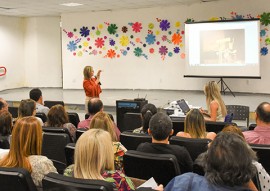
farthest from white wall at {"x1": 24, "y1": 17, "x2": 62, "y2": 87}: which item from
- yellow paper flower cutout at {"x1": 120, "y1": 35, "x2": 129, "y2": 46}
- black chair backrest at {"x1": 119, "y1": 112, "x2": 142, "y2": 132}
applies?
black chair backrest at {"x1": 119, "y1": 112, "x2": 142, "y2": 132}

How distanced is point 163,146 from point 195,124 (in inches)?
31.6

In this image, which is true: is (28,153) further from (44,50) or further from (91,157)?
(44,50)

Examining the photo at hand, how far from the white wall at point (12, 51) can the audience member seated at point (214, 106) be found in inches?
335

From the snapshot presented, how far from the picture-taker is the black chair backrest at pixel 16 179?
6.67ft

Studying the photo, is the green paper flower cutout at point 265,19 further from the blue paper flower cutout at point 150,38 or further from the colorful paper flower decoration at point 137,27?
the colorful paper flower decoration at point 137,27

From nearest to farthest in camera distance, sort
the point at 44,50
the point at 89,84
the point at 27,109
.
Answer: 1. the point at 27,109
2. the point at 89,84
3. the point at 44,50

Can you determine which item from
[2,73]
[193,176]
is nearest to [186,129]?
[193,176]

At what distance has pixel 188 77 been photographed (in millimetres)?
10125

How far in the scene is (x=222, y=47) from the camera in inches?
365

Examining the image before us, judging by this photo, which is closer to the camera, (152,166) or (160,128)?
(152,166)

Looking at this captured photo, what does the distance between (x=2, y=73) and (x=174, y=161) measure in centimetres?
1057

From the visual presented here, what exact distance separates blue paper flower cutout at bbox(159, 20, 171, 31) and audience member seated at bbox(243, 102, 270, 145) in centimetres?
708

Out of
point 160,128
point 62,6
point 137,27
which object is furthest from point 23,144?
point 137,27

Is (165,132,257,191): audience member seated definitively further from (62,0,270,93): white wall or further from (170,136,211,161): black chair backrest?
(62,0,270,93): white wall
